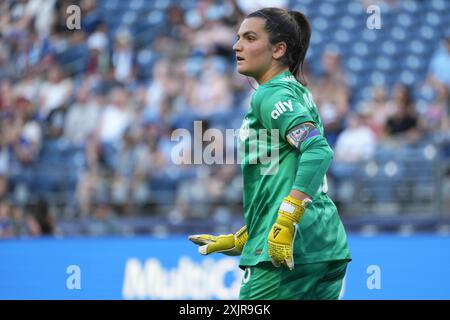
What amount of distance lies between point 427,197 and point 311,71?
3.29m

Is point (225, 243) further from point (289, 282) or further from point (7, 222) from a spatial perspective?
point (7, 222)

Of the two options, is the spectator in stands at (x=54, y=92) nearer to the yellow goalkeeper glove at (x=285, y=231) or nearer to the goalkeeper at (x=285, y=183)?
the goalkeeper at (x=285, y=183)

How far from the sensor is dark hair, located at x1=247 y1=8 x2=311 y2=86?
4.39 m

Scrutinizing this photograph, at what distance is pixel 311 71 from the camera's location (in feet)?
40.9

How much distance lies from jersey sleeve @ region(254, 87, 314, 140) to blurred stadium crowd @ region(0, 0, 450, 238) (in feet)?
18.3

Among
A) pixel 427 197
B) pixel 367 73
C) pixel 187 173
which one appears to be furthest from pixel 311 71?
pixel 427 197

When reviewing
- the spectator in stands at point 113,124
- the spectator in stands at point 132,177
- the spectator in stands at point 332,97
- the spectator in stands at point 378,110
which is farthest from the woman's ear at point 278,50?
the spectator in stands at point 113,124

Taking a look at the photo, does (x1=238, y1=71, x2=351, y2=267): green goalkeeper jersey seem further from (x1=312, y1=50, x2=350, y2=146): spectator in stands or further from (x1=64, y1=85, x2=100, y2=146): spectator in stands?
(x1=64, y1=85, x2=100, y2=146): spectator in stands

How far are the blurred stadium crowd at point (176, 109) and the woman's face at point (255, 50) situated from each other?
5.45 m

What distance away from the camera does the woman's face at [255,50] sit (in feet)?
14.4

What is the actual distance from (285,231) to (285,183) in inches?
11.3

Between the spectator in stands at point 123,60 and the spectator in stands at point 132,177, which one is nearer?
the spectator in stands at point 132,177

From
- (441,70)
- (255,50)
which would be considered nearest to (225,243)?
(255,50)
